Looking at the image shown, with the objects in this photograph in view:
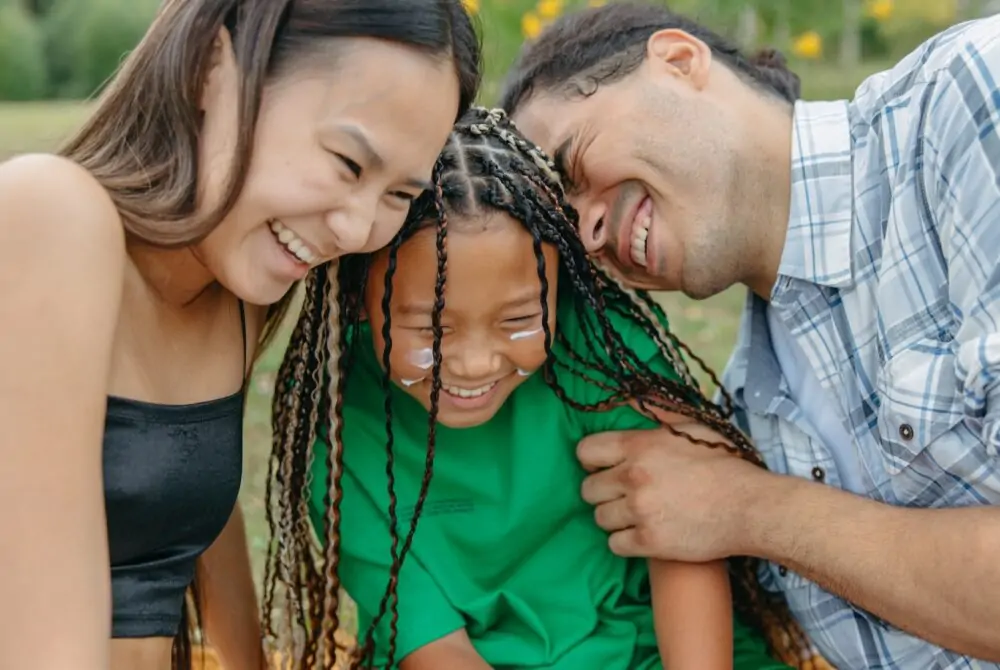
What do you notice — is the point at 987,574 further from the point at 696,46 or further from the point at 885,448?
the point at 696,46

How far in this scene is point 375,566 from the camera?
2.45m

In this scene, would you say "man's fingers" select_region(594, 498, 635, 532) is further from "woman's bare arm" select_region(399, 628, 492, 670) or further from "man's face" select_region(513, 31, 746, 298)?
"man's face" select_region(513, 31, 746, 298)

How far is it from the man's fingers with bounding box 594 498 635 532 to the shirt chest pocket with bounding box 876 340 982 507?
50cm

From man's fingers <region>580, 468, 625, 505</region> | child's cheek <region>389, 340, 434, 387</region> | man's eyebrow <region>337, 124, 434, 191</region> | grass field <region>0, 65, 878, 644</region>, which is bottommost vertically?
grass field <region>0, 65, 878, 644</region>

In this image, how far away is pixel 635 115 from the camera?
8.20 feet

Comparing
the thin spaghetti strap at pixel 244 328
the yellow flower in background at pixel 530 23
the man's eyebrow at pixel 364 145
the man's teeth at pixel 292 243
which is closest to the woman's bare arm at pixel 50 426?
the man's teeth at pixel 292 243

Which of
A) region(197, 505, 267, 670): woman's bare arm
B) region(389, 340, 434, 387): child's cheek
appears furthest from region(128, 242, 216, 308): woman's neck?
region(197, 505, 267, 670): woman's bare arm

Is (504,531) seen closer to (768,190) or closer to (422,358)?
(422,358)

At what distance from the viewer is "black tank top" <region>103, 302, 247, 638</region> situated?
190 cm

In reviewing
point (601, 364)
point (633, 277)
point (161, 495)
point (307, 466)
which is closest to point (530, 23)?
point (633, 277)

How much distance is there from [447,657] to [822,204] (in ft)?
3.72

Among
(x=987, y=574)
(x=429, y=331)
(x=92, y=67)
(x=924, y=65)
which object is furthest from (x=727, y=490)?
(x=92, y=67)

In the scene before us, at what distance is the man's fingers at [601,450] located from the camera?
2.49m

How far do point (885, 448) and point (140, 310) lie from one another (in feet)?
4.38
